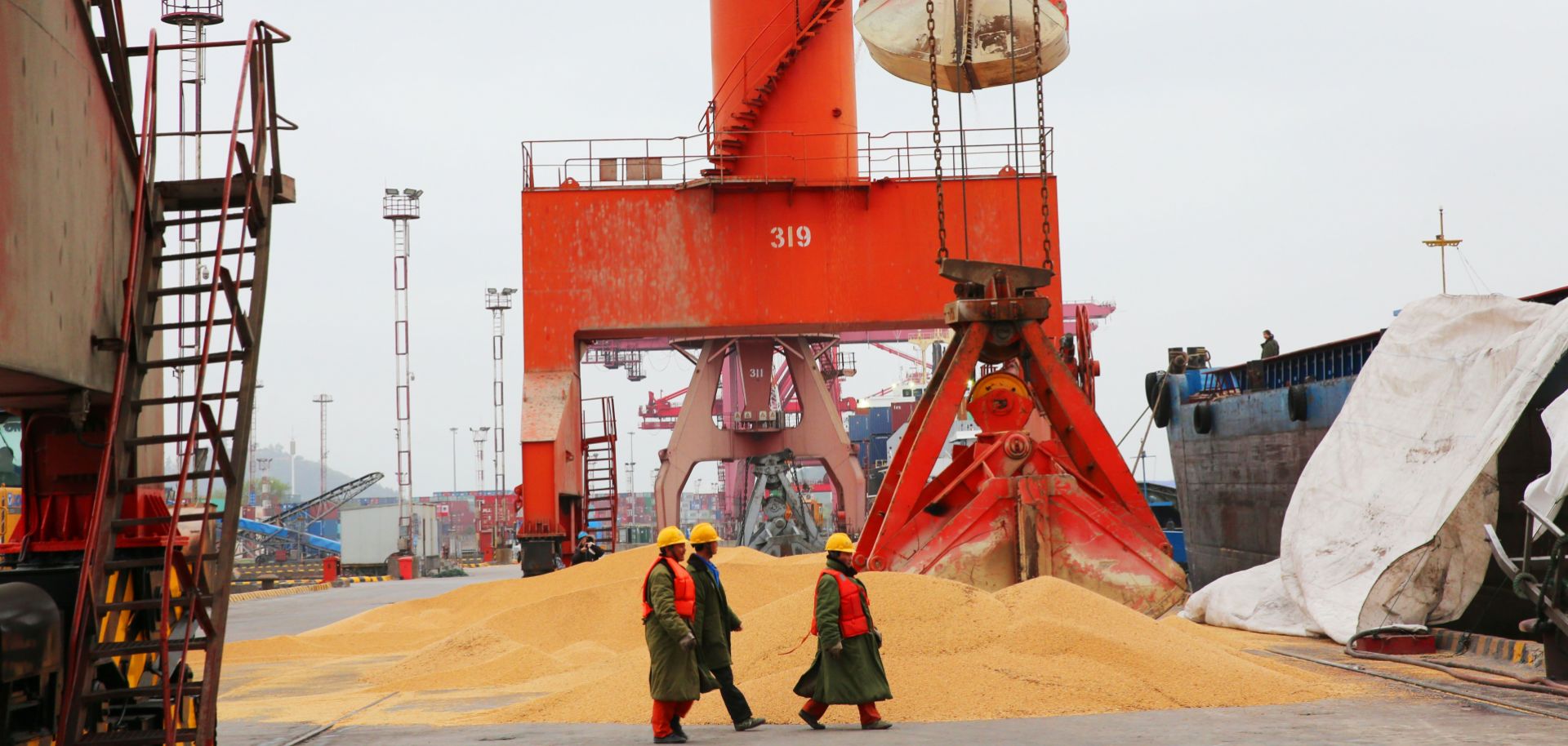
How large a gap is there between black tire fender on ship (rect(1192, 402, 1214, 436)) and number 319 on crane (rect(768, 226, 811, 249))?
6.51 metres

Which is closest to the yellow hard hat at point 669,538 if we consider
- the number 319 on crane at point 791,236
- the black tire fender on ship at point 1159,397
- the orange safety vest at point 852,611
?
the orange safety vest at point 852,611

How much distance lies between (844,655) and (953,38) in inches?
513

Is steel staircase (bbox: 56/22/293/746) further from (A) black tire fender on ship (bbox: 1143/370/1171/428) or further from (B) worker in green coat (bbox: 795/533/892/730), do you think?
(A) black tire fender on ship (bbox: 1143/370/1171/428)

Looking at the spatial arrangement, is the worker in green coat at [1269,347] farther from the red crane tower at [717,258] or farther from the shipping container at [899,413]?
the shipping container at [899,413]

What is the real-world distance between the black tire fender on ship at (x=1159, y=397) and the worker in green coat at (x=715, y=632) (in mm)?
17359

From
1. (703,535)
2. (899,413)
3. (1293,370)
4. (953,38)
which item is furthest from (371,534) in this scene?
(703,535)

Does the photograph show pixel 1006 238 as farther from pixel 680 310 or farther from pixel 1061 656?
pixel 1061 656

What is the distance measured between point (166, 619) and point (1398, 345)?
10778 millimetres

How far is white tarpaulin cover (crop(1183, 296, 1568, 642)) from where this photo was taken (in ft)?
37.0

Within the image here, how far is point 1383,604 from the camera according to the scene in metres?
11.6

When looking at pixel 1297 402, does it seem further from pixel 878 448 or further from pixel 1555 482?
pixel 878 448

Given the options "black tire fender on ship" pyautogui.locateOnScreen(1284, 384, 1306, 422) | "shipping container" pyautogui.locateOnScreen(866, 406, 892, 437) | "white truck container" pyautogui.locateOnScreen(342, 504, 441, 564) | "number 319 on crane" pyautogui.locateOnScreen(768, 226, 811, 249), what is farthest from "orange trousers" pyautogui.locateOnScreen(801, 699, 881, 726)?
"shipping container" pyautogui.locateOnScreen(866, 406, 892, 437)

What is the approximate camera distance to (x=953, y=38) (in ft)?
65.0

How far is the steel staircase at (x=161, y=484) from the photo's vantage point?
248 inches
